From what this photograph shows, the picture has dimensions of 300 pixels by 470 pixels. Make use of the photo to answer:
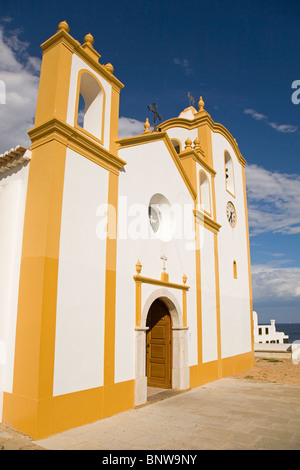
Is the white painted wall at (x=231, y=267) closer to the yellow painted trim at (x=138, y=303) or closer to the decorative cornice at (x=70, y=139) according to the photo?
the yellow painted trim at (x=138, y=303)

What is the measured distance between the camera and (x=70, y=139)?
6949 millimetres

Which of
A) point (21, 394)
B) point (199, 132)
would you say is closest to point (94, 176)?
point (21, 394)

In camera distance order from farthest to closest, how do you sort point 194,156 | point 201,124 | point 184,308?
point 201,124 < point 194,156 < point 184,308

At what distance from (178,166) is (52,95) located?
5.07 meters

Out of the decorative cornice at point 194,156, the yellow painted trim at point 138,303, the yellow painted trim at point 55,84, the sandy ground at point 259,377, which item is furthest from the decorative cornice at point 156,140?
the sandy ground at point 259,377

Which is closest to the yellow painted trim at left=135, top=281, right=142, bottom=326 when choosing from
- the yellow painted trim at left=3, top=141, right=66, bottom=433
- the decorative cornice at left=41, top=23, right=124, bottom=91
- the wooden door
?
the wooden door

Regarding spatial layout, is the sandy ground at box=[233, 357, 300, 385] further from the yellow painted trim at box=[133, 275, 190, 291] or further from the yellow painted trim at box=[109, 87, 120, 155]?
the yellow painted trim at box=[109, 87, 120, 155]

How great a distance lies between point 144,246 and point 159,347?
130 inches

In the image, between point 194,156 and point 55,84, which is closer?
point 55,84

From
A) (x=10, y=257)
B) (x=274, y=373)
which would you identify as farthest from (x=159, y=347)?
(x=274, y=373)

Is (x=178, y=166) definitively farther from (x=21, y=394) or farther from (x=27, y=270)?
(x=21, y=394)

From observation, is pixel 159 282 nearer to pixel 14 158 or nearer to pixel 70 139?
pixel 70 139

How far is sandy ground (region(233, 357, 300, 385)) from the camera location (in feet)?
39.9

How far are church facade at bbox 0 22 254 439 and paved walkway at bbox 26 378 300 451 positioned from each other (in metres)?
0.49
